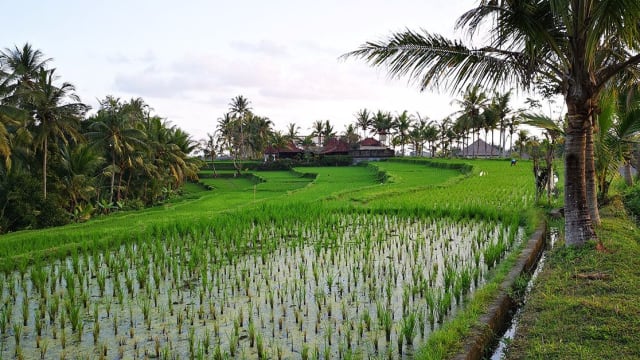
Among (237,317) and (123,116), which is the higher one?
(123,116)

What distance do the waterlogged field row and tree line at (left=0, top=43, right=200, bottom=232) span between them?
1015cm

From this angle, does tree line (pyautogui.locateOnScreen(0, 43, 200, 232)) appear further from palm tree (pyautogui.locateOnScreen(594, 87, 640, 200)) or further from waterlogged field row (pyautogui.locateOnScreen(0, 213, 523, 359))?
palm tree (pyautogui.locateOnScreen(594, 87, 640, 200))

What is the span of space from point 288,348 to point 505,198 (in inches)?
454

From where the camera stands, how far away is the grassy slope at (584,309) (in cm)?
346

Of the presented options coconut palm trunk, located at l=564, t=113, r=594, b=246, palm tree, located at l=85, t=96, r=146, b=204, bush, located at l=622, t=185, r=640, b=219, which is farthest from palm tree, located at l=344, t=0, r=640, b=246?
palm tree, located at l=85, t=96, r=146, b=204

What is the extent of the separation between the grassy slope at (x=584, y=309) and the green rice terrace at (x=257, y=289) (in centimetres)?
48

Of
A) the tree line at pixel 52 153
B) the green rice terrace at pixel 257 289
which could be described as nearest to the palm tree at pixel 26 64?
the tree line at pixel 52 153

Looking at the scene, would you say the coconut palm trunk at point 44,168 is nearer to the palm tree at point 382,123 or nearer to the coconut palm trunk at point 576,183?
the coconut palm trunk at point 576,183

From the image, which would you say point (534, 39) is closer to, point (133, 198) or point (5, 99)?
point (5, 99)

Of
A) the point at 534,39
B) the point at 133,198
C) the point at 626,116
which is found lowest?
the point at 133,198

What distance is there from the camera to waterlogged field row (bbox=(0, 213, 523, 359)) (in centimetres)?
396

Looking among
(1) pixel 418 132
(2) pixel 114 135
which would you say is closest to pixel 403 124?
(1) pixel 418 132

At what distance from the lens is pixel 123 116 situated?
23094 mm

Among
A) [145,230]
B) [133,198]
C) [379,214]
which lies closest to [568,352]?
[145,230]
